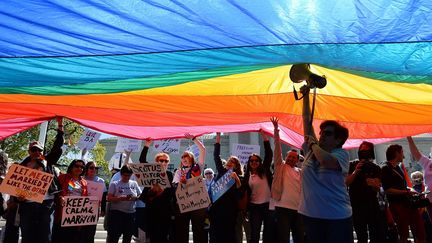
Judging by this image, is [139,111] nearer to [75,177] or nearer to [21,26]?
[75,177]

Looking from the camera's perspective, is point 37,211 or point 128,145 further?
point 128,145

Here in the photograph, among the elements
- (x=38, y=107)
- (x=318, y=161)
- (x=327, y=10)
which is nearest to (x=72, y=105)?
(x=38, y=107)

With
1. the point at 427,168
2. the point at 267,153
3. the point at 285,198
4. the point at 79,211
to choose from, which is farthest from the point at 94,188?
the point at 427,168

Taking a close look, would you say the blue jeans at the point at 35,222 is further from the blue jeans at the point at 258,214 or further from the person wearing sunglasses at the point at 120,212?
the blue jeans at the point at 258,214

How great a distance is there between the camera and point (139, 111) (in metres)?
5.30

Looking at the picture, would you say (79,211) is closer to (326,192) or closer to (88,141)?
(88,141)

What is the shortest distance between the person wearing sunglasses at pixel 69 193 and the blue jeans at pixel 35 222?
587 mm

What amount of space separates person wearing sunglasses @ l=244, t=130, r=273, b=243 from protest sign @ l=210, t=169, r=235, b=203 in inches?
14.6

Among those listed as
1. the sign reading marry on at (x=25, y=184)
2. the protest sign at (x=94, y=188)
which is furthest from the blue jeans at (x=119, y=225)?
the sign reading marry on at (x=25, y=184)

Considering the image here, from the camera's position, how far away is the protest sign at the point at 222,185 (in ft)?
18.8

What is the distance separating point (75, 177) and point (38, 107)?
4.17 ft

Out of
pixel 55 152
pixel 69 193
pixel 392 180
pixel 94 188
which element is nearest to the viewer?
pixel 392 180

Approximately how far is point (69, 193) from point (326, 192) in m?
3.87

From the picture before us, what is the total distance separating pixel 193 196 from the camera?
18.4 feet
